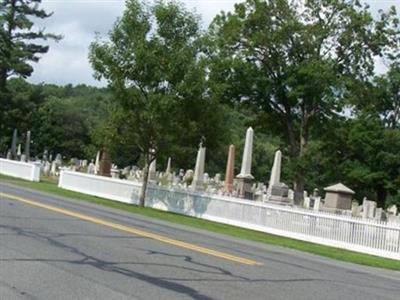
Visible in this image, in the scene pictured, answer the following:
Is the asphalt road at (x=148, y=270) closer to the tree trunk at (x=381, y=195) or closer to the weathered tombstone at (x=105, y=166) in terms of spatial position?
the weathered tombstone at (x=105, y=166)

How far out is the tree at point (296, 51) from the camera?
40969mm

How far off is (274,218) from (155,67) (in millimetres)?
7857

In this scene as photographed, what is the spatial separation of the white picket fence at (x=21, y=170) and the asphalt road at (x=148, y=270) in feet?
80.5

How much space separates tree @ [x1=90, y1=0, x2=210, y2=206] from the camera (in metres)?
27.0

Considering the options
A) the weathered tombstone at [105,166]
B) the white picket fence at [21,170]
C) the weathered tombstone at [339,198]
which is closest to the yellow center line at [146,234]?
the weathered tombstone at [339,198]

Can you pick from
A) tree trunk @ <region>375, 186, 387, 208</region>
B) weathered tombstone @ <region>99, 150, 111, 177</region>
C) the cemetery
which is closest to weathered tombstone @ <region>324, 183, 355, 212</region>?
the cemetery

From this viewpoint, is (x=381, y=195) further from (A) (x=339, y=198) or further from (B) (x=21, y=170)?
(B) (x=21, y=170)

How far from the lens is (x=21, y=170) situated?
41.3 m

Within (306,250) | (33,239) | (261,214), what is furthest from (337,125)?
(33,239)

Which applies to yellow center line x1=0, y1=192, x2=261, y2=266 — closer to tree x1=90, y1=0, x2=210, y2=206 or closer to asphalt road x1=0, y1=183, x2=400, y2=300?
asphalt road x1=0, y1=183, x2=400, y2=300

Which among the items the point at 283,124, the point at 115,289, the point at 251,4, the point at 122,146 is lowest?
the point at 115,289

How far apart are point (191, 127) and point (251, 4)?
17.8 metres

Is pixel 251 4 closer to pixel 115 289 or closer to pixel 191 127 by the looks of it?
pixel 191 127

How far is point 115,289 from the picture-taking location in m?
8.09
